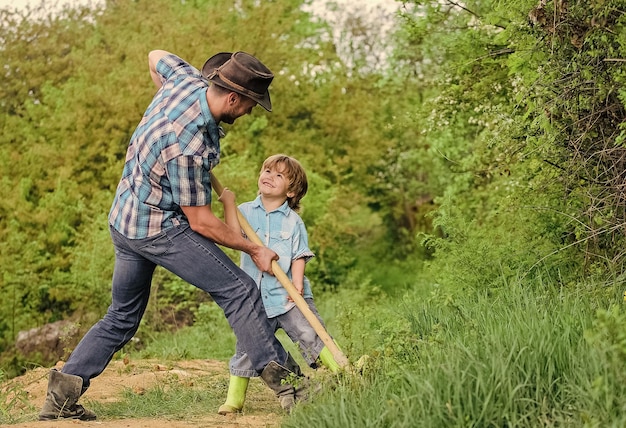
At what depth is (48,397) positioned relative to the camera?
586cm

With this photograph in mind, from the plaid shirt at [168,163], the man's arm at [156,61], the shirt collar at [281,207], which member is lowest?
the shirt collar at [281,207]

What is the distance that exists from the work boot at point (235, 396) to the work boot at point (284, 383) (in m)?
0.35

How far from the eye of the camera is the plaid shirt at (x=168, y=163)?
5492mm

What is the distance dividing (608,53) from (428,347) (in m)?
2.04

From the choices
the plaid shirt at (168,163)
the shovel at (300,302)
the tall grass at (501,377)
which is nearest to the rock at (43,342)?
the shovel at (300,302)

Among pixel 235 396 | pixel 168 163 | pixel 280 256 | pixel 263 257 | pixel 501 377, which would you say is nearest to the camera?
pixel 501 377

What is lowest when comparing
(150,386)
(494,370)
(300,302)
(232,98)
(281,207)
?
(150,386)

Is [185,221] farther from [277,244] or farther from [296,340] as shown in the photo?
[296,340]

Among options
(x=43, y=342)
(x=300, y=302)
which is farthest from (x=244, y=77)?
(x=43, y=342)

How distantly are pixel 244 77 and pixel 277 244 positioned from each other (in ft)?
3.86

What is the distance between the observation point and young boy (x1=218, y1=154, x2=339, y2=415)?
6113 mm

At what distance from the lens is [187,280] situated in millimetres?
5770

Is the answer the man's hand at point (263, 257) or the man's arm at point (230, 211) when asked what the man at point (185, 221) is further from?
the man's arm at point (230, 211)

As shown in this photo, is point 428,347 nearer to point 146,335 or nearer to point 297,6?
point 146,335
